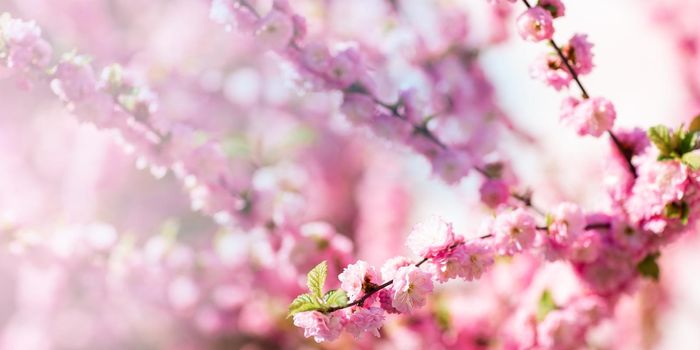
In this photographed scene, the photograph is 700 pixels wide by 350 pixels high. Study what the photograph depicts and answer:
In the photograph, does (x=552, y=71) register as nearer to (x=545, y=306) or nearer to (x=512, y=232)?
(x=512, y=232)

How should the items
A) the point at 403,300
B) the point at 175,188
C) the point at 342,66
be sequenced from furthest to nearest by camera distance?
the point at 175,188 → the point at 342,66 → the point at 403,300

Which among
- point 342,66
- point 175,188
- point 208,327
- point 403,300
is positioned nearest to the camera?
point 403,300

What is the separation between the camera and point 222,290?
3.72ft

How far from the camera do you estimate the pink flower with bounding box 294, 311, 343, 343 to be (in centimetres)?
54

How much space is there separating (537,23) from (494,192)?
22 cm

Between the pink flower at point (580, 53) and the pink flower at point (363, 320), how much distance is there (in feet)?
0.93

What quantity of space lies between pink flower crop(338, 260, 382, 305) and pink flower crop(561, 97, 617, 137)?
0.79 feet

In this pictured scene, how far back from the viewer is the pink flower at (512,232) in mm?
638

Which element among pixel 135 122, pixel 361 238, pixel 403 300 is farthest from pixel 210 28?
pixel 403 300

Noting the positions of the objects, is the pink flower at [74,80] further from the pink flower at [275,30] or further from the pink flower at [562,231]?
the pink flower at [562,231]

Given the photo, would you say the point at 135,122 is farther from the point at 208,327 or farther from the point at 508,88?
the point at 508,88

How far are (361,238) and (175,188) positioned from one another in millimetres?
397

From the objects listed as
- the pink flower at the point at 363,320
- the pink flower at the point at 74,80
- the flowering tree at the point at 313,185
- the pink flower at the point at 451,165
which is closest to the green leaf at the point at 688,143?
the flowering tree at the point at 313,185

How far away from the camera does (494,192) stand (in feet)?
2.52
